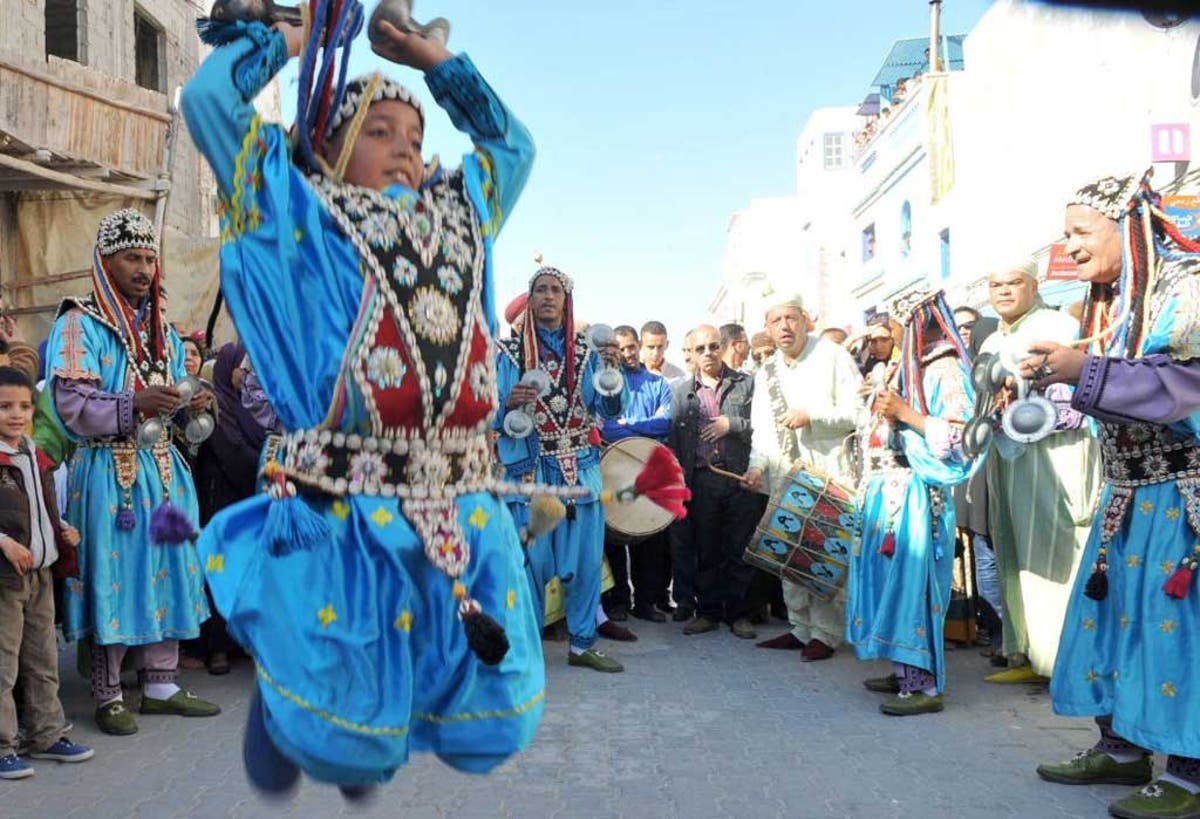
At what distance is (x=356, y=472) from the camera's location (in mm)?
2582

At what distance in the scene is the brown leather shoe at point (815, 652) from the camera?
721cm

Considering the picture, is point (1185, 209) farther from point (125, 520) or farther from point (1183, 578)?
point (125, 520)

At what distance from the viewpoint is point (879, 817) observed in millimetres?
4137

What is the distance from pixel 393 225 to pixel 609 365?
4471 millimetres

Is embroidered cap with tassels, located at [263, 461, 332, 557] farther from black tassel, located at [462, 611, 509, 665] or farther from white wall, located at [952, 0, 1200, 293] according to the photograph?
white wall, located at [952, 0, 1200, 293]

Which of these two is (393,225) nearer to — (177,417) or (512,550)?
(512,550)

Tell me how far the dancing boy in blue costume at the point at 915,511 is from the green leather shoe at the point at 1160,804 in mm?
1644

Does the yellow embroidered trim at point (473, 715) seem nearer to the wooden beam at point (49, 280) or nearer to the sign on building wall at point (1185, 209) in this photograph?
the sign on building wall at point (1185, 209)

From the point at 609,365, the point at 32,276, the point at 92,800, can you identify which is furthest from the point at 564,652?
the point at 32,276

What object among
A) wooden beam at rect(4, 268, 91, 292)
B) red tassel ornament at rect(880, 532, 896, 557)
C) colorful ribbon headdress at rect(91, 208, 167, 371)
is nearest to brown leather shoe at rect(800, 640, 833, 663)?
red tassel ornament at rect(880, 532, 896, 557)

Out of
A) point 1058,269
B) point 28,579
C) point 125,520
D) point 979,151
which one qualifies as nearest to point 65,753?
point 28,579

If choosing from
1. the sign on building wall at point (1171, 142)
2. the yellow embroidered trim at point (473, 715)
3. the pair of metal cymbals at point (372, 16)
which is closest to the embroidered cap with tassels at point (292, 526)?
the yellow embroidered trim at point (473, 715)

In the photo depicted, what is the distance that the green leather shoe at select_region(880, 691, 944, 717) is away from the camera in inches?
226

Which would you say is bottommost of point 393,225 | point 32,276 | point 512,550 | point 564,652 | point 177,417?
point 564,652
